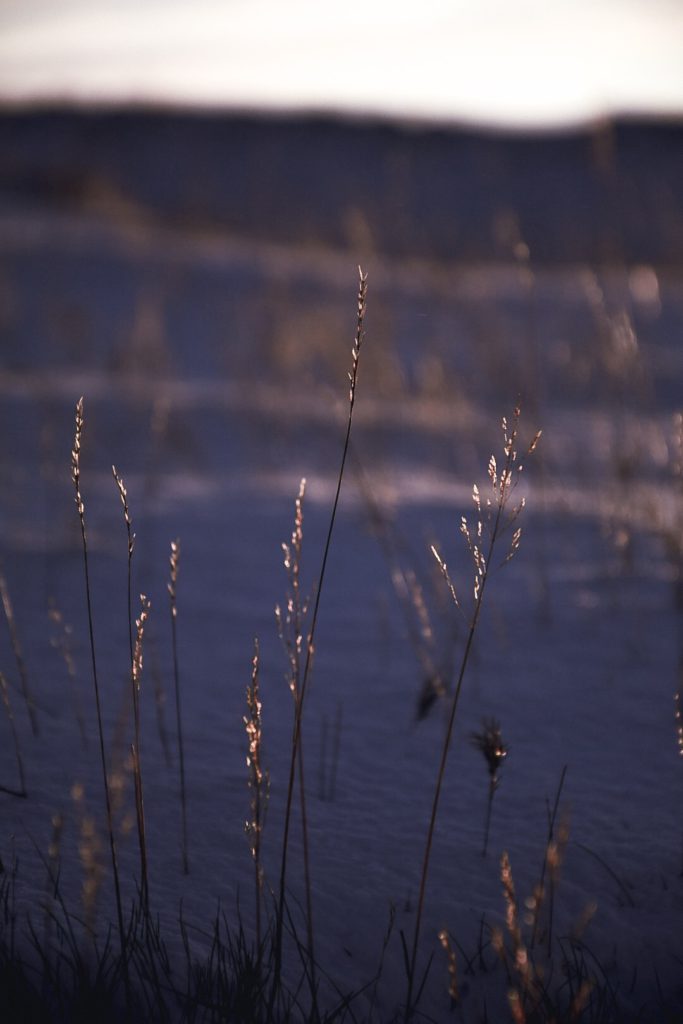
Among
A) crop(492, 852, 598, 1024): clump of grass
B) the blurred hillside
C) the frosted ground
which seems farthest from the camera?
the blurred hillside

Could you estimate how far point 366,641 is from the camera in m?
2.39

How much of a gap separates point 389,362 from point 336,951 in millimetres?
4694

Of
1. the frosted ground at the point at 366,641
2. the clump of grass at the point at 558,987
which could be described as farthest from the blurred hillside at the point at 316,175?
the clump of grass at the point at 558,987

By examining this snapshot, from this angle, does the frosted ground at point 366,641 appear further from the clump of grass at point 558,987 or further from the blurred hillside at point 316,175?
the blurred hillside at point 316,175

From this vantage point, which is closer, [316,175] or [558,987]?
[558,987]

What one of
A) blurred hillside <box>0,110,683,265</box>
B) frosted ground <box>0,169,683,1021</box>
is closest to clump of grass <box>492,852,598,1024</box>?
frosted ground <box>0,169,683,1021</box>

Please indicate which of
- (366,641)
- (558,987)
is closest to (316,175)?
(366,641)

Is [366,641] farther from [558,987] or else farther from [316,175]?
[316,175]

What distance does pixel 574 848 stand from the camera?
1431mm

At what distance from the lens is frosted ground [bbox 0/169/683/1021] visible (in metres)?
1.30

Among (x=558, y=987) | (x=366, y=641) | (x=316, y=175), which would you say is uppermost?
(x=316, y=175)

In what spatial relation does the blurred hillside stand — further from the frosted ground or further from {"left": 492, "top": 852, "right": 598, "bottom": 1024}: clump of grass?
{"left": 492, "top": 852, "right": 598, "bottom": 1024}: clump of grass

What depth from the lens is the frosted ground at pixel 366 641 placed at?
1303mm

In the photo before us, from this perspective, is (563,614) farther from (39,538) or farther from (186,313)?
(186,313)
